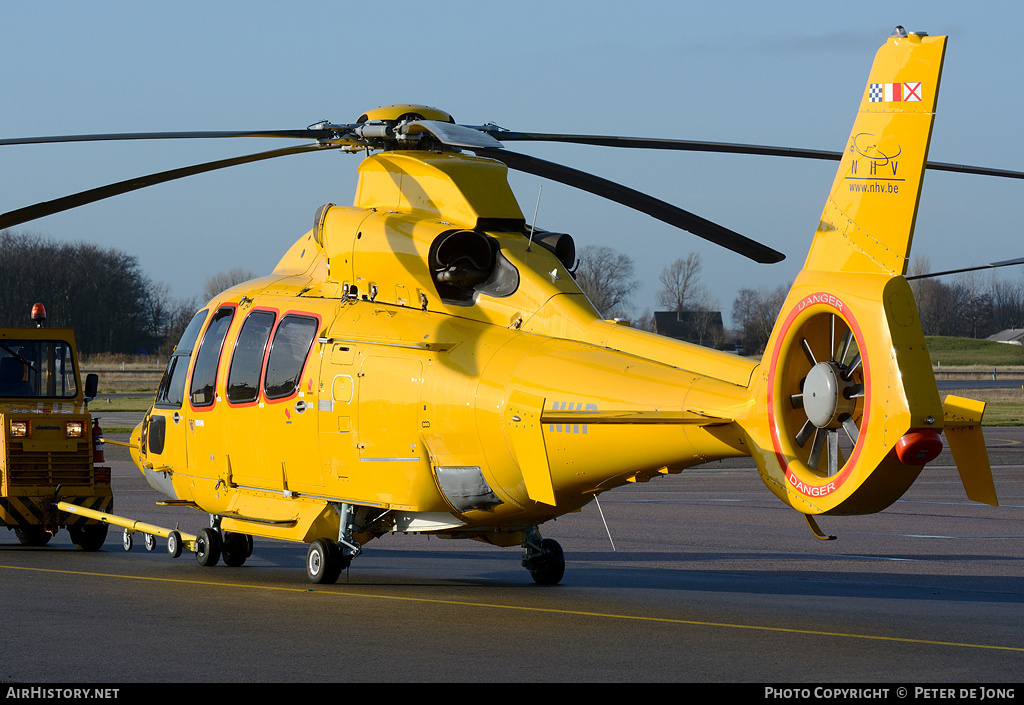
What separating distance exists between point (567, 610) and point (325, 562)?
272 centimetres

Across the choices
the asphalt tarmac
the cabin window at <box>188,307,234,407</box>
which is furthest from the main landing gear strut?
the cabin window at <box>188,307,234,407</box>

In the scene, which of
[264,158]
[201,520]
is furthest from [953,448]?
[201,520]

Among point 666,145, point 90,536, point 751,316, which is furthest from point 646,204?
point 751,316

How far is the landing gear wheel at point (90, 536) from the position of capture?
15844 mm

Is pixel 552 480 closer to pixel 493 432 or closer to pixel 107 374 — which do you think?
pixel 493 432

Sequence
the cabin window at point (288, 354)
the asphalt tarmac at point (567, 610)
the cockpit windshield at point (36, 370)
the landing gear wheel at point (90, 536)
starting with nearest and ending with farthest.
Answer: the asphalt tarmac at point (567, 610) < the cabin window at point (288, 354) < the landing gear wheel at point (90, 536) < the cockpit windshield at point (36, 370)

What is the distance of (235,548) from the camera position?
14.2 m

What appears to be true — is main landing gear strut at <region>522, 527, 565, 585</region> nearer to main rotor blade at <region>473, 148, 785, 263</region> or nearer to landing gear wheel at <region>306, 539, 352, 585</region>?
landing gear wheel at <region>306, 539, 352, 585</region>

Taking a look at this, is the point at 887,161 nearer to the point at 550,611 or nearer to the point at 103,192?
the point at 550,611

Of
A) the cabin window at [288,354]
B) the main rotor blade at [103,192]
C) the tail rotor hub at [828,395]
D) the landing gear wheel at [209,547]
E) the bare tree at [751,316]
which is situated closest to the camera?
the tail rotor hub at [828,395]

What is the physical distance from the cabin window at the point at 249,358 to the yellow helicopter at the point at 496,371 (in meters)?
0.03

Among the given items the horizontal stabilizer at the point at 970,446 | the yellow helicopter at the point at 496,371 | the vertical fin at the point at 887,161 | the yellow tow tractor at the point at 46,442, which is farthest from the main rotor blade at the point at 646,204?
the yellow tow tractor at the point at 46,442

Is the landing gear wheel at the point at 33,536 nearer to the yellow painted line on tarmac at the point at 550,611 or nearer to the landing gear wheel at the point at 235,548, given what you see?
the yellow painted line on tarmac at the point at 550,611

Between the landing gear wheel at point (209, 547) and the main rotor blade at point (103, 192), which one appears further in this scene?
the landing gear wheel at point (209, 547)
